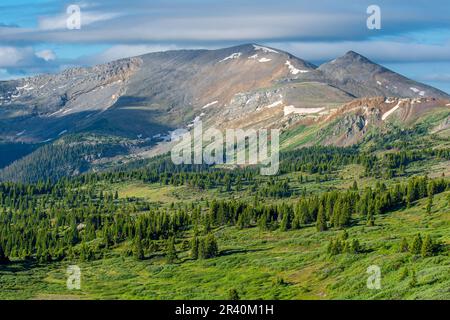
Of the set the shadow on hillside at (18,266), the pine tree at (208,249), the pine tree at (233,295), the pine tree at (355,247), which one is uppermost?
the pine tree at (355,247)

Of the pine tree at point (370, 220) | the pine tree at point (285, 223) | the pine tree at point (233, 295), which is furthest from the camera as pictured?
the pine tree at point (285, 223)

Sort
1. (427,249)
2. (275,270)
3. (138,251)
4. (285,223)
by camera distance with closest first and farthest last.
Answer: (427,249) < (275,270) < (138,251) < (285,223)

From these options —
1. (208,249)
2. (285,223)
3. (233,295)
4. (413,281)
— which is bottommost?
(208,249)

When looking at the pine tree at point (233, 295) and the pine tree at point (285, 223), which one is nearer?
the pine tree at point (233, 295)

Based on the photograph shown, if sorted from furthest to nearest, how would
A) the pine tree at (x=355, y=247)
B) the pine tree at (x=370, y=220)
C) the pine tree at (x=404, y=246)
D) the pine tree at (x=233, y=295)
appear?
the pine tree at (x=370, y=220), the pine tree at (x=355, y=247), the pine tree at (x=404, y=246), the pine tree at (x=233, y=295)

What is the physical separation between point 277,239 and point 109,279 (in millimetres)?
37326

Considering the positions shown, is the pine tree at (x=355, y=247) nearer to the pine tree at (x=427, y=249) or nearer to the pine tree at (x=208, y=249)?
the pine tree at (x=427, y=249)

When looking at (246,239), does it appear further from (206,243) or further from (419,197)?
(419,197)

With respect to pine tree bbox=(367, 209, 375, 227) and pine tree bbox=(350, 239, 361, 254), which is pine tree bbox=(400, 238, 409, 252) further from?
pine tree bbox=(367, 209, 375, 227)

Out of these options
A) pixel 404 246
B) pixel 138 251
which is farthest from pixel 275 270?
pixel 138 251

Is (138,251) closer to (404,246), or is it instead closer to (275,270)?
(275,270)

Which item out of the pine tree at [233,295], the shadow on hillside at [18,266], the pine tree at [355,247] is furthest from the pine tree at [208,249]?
the pine tree at [233,295]

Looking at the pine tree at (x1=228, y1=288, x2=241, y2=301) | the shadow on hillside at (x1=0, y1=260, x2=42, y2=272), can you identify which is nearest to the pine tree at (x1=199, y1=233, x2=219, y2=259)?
the shadow on hillside at (x1=0, y1=260, x2=42, y2=272)
